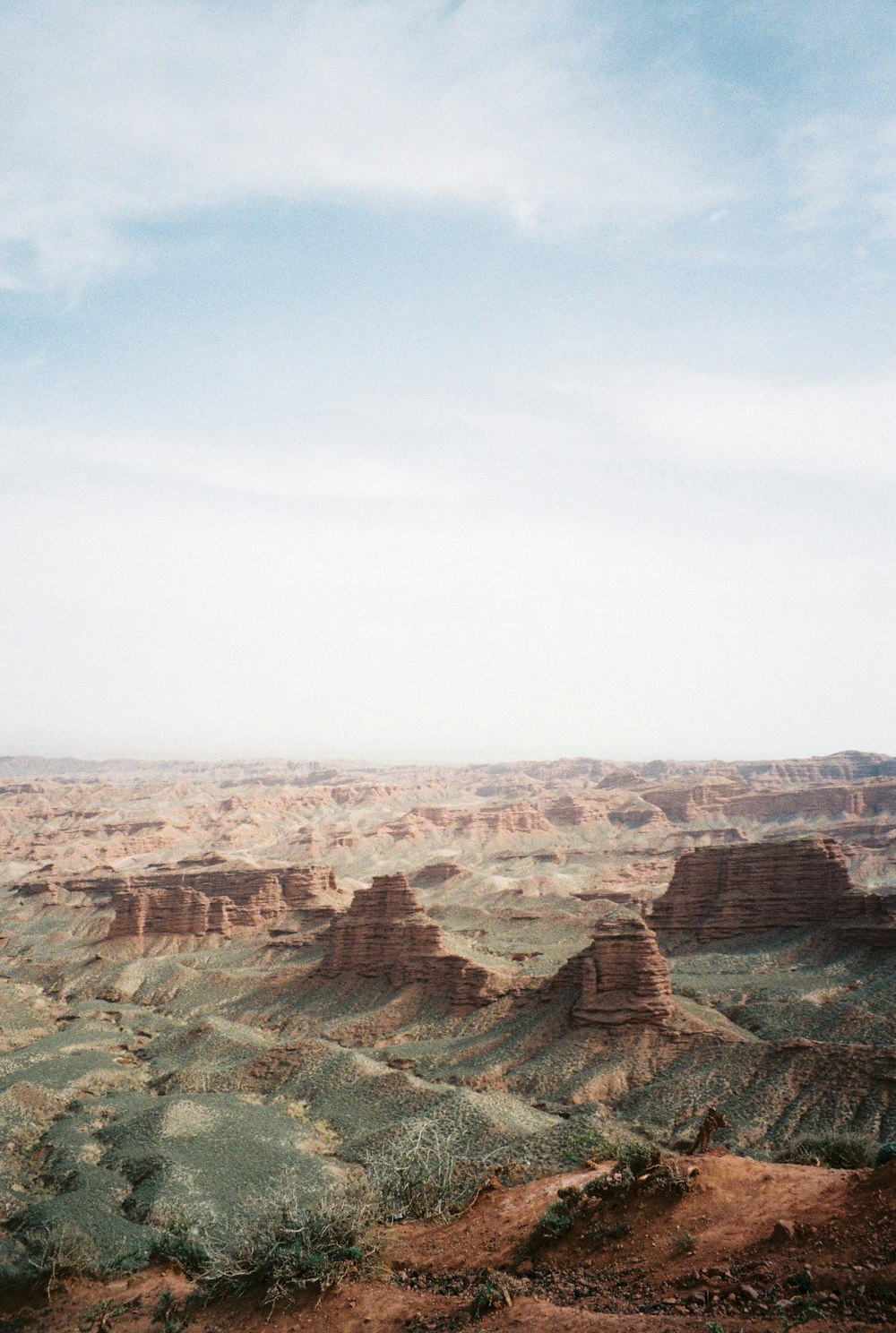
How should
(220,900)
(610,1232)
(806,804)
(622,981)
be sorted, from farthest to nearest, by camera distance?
(806,804) < (220,900) < (622,981) < (610,1232)

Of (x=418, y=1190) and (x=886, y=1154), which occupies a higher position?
(x=886, y=1154)

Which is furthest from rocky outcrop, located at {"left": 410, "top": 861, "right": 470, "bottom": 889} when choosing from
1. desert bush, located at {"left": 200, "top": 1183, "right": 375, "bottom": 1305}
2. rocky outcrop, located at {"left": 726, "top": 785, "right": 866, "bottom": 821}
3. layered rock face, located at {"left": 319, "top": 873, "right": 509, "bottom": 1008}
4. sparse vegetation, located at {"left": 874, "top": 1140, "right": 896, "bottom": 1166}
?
sparse vegetation, located at {"left": 874, "top": 1140, "right": 896, "bottom": 1166}

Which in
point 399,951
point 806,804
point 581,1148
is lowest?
point 399,951

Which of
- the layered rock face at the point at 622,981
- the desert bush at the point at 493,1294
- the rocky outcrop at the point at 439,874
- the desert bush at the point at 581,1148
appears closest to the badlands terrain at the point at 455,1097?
the desert bush at the point at 493,1294

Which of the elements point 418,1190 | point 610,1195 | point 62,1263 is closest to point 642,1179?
point 610,1195

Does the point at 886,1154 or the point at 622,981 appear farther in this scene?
the point at 622,981

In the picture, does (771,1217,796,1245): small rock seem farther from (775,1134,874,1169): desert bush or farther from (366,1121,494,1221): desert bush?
(366,1121,494,1221): desert bush

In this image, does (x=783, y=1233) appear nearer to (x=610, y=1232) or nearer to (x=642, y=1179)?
(x=642, y=1179)
